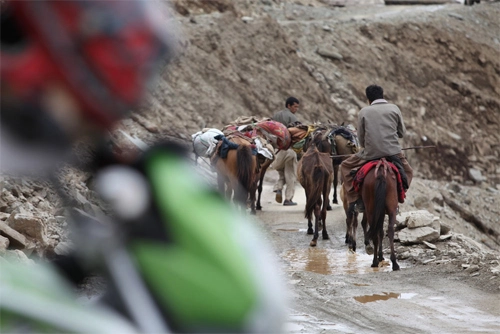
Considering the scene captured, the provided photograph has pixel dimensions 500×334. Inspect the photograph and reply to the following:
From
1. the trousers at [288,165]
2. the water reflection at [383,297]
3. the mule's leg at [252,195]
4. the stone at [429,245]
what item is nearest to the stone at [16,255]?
the water reflection at [383,297]

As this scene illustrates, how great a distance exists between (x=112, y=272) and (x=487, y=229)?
2274cm

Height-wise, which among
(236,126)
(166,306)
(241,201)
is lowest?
(241,201)

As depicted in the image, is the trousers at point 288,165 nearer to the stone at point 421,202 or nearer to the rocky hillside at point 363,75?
the stone at point 421,202

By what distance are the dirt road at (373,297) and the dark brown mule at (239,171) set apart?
4.07 ft

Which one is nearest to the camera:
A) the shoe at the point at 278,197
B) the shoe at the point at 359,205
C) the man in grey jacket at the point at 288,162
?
the shoe at the point at 359,205

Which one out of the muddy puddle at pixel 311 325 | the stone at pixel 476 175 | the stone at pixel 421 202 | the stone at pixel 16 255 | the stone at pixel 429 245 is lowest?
the stone at pixel 476 175

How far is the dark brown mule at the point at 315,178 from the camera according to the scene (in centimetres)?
1440

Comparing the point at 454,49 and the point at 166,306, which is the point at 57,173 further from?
the point at 454,49

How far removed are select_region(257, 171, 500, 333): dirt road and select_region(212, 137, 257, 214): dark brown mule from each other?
4.07 ft

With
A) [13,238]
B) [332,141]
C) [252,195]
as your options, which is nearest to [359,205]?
[252,195]

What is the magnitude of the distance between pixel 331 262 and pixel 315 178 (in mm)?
1820

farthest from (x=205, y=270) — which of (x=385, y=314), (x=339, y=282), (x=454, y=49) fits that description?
(x=454, y=49)

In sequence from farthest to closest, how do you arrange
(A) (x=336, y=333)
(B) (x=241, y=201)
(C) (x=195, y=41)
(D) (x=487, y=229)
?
1. (C) (x=195, y=41)
2. (D) (x=487, y=229)
3. (B) (x=241, y=201)
4. (A) (x=336, y=333)

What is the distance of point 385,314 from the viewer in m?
9.20
